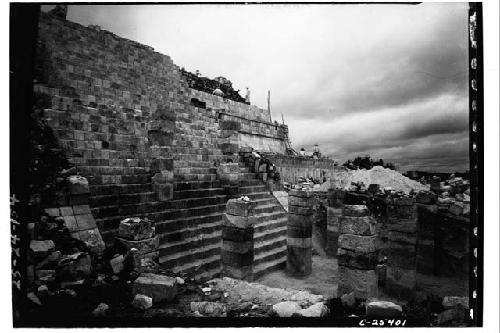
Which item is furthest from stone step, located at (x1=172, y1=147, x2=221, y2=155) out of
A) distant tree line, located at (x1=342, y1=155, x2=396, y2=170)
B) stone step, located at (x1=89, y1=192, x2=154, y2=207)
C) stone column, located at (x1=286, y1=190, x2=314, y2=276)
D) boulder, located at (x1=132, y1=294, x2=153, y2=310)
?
boulder, located at (x1=132, y1=294, x2=153, y2=310)

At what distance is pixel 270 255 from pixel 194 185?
2.88m

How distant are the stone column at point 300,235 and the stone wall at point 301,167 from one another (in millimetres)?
7499

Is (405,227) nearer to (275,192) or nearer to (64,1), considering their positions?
(275,192)

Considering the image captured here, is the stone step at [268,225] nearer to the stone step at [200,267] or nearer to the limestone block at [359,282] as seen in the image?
the stone step at [200,267]

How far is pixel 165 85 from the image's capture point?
43.2ft

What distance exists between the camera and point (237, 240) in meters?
6.01

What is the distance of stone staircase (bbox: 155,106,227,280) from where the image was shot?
20.0 feet

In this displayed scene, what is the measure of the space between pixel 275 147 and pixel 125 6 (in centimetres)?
1600

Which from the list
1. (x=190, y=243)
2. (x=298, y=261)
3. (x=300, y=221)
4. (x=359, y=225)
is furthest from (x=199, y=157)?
(x=359, y=225)

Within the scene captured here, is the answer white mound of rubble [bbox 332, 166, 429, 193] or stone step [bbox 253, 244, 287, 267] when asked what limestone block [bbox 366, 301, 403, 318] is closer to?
stone step [bbox 253, 244, 287, 267]

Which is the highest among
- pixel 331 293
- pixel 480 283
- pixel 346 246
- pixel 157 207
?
pixel 157 207

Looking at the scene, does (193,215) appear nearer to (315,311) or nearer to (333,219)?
(315,311)
